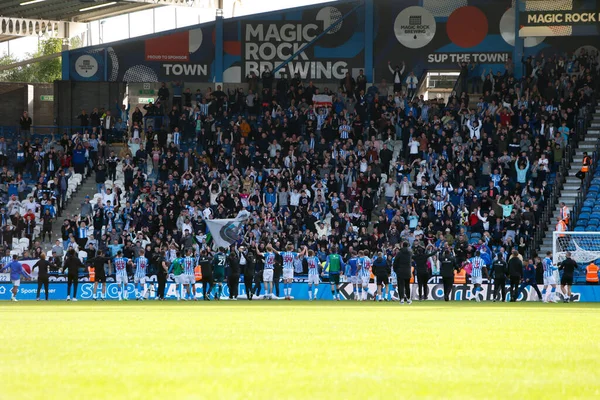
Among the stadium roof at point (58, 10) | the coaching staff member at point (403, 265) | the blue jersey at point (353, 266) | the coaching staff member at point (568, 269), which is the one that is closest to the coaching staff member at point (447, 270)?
the coaching staff member at point (403, 265)

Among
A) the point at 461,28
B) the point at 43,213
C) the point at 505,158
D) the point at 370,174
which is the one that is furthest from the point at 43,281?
the point at 461,28

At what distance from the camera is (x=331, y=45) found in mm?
49875

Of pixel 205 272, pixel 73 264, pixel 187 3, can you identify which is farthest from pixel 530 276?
pixel 187 3

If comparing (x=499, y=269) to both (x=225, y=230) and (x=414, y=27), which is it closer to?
(x=225, y=230)

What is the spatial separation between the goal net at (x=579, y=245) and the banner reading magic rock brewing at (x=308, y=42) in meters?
17.5

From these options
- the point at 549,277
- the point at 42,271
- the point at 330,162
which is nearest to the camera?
the point at 42,271

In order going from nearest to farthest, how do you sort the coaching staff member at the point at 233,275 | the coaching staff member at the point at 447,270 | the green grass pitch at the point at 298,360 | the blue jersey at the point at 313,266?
the green grass pitch at the point at 298,360 < the coaching staff member at the point at 447,270 < the coaching staff member at the point at 233,275 < the blue jersey at the point at 313,266

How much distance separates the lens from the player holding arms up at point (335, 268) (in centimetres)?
3456

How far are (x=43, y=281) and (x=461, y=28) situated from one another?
978 inches

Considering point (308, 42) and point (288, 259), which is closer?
point (288, 259)

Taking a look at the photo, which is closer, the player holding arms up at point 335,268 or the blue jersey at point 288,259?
the player holding arms up at point 335,268

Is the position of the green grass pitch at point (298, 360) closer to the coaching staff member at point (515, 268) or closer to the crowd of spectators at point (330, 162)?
the coaching staff member at point (515, 268)

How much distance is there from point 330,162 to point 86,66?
15.2 metres

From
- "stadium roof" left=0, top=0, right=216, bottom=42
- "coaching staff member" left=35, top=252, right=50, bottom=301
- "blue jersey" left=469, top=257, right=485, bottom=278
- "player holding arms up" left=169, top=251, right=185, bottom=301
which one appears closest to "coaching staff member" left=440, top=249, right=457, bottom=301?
"blue jersey" left=469, top=257, right=485, bottom=278
